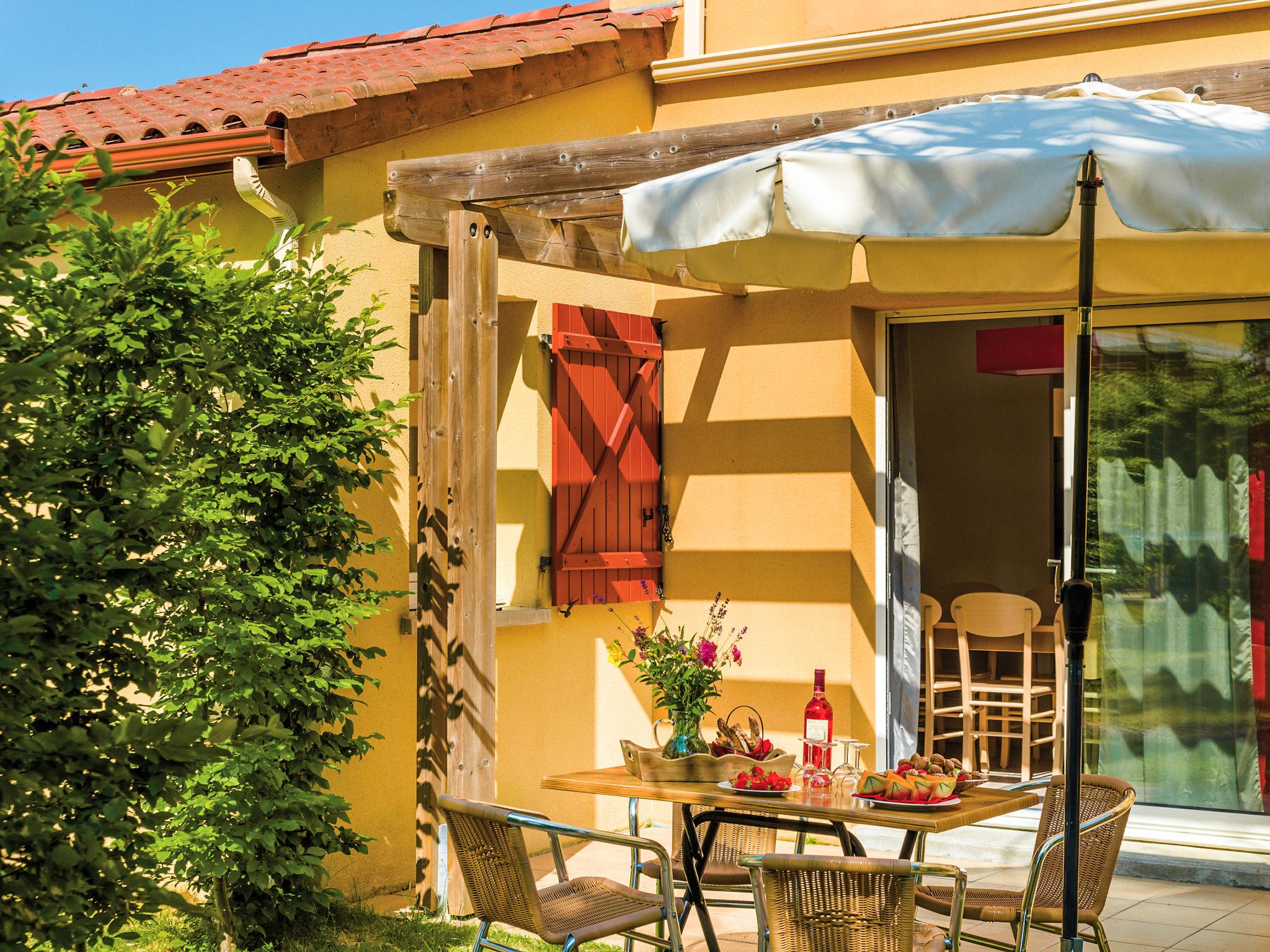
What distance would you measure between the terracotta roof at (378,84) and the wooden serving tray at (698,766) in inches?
109

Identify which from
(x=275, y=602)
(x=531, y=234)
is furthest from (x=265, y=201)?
(x=275, y=602)

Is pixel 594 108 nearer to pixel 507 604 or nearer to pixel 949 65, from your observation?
pixel 949 65

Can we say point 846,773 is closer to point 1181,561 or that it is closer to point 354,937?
point 354,937

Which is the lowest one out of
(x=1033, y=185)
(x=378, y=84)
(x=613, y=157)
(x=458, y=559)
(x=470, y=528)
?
(x=458, y=559)

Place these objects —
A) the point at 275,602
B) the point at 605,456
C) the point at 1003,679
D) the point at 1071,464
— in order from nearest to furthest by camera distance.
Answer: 1. the point at 275,602
2. the point at 1071,464
3. the point at 605,456
4. the point at 1003,679

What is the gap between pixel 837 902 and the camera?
3.19 m

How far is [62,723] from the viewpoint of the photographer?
8.05 feet

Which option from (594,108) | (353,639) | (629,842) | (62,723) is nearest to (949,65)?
(594,108)

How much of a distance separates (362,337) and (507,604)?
193 centimetres

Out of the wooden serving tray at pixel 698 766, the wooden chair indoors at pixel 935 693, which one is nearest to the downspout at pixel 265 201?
the wooden serving tray at pixel 698 766

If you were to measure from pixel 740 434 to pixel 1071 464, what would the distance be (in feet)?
5.45

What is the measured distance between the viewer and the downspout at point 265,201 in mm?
5281

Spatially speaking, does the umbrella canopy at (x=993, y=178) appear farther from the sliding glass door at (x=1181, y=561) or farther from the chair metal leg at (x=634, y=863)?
the sliding glass door at (x=1181, y=561)

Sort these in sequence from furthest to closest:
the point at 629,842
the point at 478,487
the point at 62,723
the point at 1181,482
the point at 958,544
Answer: the point at 958,544 → the point at 1181,482 → the point at 478,487 → the point at 629,842 → the point at 62,723
